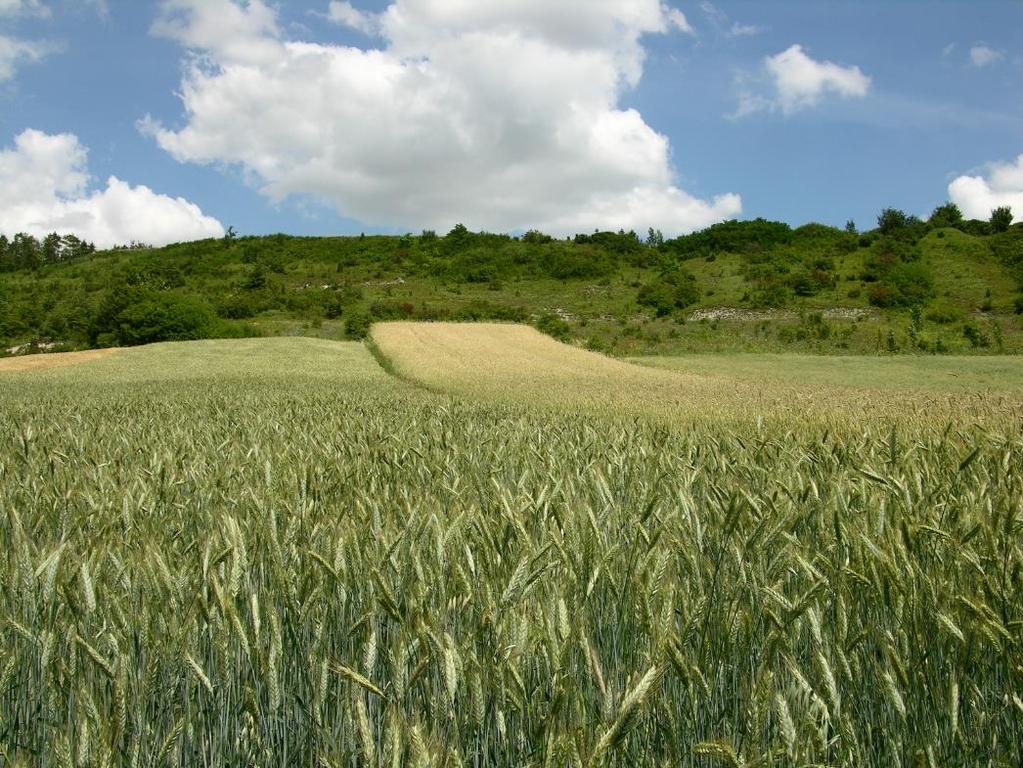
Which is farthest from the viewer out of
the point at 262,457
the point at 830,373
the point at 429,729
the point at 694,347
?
the point at 694,347

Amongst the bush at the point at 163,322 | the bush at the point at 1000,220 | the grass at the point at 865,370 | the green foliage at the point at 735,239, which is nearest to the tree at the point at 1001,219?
the bush at the point at 1000,220

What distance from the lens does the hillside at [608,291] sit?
4022 centimetres

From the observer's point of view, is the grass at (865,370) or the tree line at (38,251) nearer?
the grass at (865,370)

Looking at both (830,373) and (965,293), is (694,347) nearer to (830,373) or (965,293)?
(830,373)

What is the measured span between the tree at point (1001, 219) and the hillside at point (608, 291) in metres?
0.77

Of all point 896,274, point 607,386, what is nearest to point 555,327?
point 896,274

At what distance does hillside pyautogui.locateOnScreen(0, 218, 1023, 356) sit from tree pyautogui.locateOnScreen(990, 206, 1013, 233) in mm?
770

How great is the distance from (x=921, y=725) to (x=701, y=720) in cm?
50

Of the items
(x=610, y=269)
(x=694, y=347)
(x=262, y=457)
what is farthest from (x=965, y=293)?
(x=262, y=457)

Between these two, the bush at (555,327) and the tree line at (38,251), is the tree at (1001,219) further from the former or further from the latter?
the tree line at (38,251)

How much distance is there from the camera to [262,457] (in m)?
4.94

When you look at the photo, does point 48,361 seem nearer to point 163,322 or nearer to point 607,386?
point 163,322

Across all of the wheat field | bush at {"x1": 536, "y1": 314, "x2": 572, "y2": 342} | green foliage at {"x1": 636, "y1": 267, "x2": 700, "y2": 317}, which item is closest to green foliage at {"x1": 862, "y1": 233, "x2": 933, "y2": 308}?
green foliage at {"x1": 636, "y1": 267, "x2": 700, "y2": 317}

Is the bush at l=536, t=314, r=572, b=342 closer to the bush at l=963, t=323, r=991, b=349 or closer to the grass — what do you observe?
the grass
